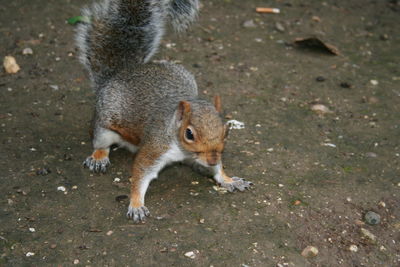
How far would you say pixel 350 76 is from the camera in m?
4.69

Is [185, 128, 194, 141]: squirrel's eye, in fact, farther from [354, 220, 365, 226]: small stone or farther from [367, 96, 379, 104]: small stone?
[367, 96, 379, 104]: small stone

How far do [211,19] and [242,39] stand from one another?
494 mm

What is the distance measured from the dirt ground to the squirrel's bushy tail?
0.52 metres

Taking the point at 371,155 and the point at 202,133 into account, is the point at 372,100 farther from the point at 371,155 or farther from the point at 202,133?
the point at 202,133

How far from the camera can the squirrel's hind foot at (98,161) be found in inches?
134

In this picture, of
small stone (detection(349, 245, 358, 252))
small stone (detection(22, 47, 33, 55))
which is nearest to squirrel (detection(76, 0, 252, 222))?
small stone (detection(349, 245, 358, 252))

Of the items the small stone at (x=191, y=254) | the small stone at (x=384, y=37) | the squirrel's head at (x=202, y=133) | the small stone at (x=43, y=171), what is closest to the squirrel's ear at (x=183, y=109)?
the squirrel's head at (x=202, y=133)

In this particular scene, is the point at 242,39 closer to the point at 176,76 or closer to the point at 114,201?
the point at 176,76

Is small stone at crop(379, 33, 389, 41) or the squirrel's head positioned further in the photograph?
small stone at crop(379, 33, 389, 41)

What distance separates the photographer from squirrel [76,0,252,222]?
282 centimetres

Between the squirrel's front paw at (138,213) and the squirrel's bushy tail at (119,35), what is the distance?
3.60 feet

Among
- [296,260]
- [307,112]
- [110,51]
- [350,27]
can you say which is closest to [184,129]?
[296,260]

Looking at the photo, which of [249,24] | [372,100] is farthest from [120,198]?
[249,24]

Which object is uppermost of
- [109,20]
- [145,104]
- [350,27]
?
[109,20]
